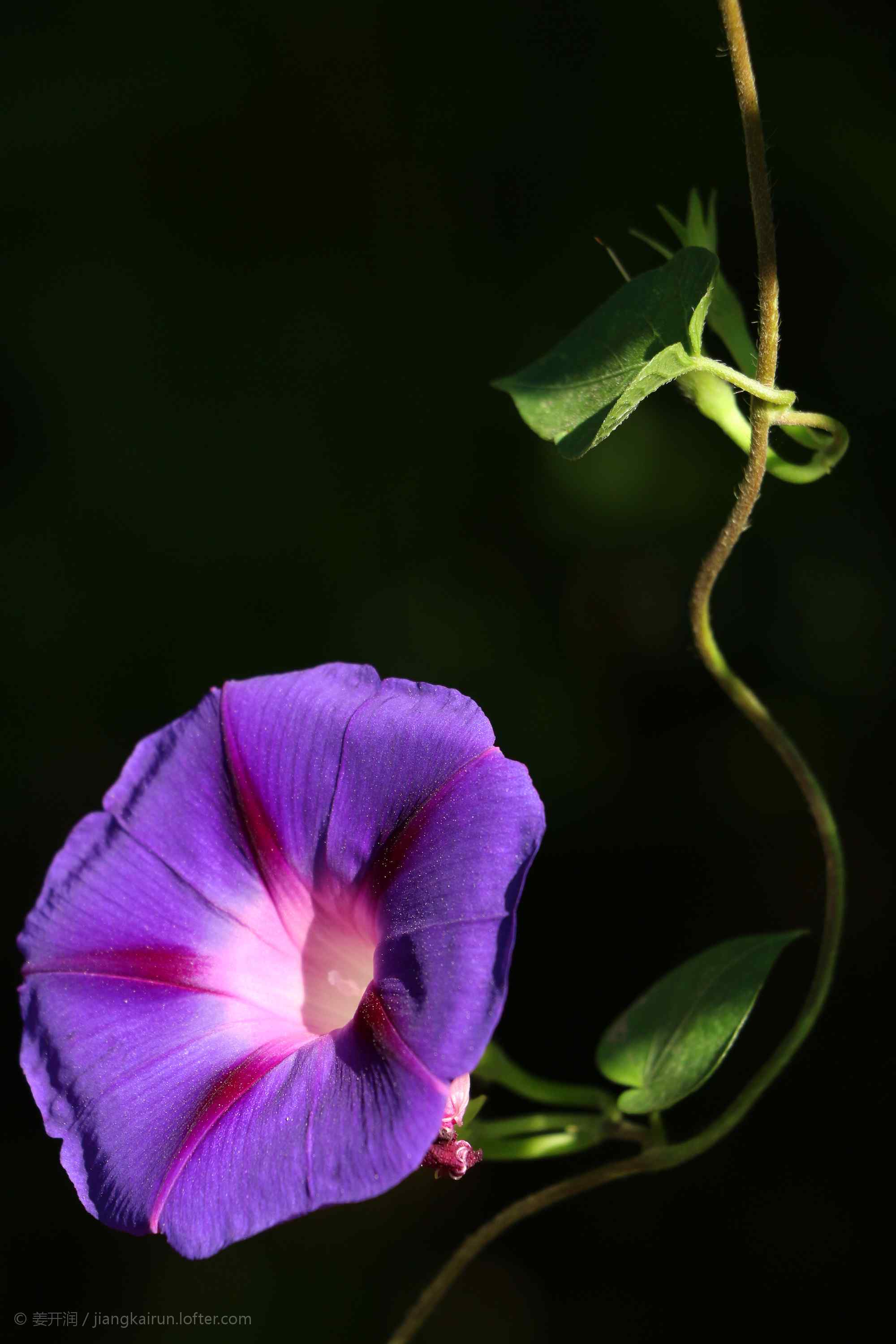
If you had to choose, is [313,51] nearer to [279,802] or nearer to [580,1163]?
[279,802]

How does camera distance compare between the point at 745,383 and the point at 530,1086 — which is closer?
the point at 745,383

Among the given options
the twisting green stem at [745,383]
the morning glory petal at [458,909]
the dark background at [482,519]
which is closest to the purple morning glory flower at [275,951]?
the morning glory petal at [458,909]

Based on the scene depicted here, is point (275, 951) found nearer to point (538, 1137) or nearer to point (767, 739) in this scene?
point (538, 1137)

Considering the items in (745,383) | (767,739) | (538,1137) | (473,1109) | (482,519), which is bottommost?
(538,1137)

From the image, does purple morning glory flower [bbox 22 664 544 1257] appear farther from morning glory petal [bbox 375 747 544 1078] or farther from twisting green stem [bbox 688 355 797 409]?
twisting green stem [bbox 688 355 797 409]

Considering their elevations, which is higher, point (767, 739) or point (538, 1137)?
point (767, 739)

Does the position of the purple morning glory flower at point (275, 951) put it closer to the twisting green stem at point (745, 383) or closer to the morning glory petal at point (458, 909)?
the morning glory petal at point (458, 909)

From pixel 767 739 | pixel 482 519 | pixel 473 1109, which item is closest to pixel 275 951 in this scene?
pixel 473 1109

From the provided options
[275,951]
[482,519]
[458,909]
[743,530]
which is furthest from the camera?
[482,519]
